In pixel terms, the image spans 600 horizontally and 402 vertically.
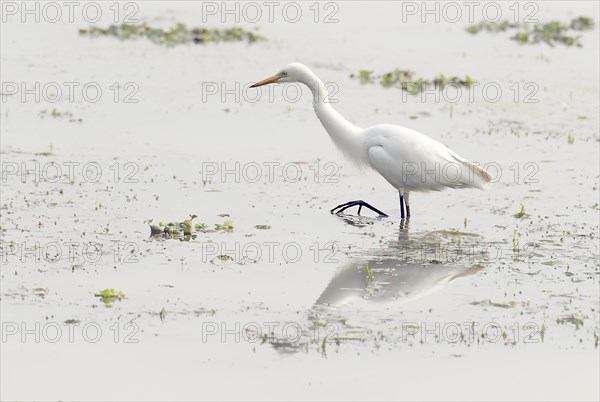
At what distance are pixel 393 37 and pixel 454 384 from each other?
18.4m

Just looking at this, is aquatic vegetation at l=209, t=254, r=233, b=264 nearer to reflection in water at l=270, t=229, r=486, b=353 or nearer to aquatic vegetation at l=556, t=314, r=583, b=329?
reflection in water at l=270, t=229, r=486, b=353

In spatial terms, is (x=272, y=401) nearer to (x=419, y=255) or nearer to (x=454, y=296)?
(x=454, y=296)

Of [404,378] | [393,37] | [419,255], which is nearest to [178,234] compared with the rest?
[419,255]

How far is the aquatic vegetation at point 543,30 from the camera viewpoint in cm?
2722

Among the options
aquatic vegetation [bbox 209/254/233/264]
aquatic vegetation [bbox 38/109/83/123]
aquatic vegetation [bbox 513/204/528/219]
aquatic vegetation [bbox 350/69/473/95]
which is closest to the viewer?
aquatic vegetation [bbox 209/254/233/264]

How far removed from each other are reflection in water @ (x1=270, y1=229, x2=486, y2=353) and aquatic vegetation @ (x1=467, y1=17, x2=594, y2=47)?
13732 millimetres

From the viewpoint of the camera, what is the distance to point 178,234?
45.3 feet

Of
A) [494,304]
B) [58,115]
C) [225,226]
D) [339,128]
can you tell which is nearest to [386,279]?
[494,304]

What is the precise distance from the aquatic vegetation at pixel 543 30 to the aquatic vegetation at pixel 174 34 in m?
5.34

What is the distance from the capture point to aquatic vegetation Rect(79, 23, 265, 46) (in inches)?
1038

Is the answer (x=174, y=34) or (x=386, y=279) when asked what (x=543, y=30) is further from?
(x=386, y=279)

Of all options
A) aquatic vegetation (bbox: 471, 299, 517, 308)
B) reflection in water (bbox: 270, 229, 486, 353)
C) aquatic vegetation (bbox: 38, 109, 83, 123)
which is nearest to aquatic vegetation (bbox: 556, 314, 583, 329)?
aquatic vegetation (bbox: 471, 299, 517, 308)

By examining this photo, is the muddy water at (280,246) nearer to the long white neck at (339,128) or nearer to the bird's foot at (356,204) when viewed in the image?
the bird's foot at (356,204)

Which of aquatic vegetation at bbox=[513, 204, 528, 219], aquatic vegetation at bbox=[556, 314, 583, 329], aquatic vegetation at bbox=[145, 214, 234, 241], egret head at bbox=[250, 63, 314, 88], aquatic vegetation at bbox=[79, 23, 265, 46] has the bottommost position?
aquatic vegetation at bbox=[556, 314, 583, 329]
